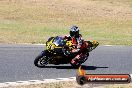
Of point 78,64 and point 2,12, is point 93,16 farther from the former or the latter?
point 78,64

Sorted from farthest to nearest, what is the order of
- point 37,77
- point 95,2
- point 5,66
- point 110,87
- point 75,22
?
point 95,2, point 75,22, point 5,66, point 37,77, point 110,87

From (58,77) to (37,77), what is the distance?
29.2 inches

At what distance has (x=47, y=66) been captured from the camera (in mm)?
17234

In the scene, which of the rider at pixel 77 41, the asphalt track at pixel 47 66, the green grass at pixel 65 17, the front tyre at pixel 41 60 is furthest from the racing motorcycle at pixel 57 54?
the green grass at pixel 65 17

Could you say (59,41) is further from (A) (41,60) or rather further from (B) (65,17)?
(B) (65,17)

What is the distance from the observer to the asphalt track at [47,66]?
15.3 meters

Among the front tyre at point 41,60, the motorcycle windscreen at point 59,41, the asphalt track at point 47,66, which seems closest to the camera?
the asphalt track at point 47,66

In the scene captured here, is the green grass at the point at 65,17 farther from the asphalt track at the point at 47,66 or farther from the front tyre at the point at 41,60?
the front tyre at the point at 41,60

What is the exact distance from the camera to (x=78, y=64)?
17.2 metres

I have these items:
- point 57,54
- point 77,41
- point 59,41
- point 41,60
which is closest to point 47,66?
point 41,60

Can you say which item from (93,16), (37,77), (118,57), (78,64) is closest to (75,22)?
(93,16)

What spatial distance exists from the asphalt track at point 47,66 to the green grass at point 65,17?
7.37m

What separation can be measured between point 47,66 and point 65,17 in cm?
2582

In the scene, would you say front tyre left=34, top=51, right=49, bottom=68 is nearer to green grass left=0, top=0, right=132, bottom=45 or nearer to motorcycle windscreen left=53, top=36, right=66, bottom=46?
motorcycle windscreen left=53, top=36, right=66, bottom=46
